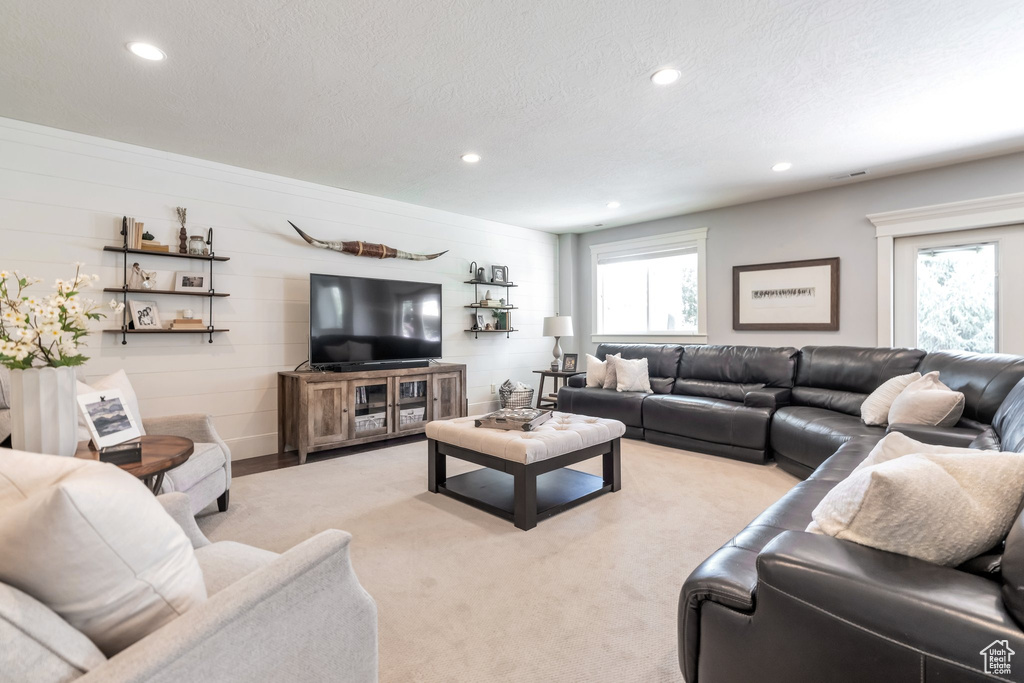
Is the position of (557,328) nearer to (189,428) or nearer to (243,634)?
(189,428)

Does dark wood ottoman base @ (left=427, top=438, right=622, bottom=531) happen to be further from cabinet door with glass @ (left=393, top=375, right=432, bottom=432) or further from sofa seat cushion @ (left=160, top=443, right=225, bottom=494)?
cabinet door with glass @ (left=393, top=375, right=432, bottom=432)

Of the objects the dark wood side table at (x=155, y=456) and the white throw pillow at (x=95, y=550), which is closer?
the white throw pillow at (x=95, y=550)

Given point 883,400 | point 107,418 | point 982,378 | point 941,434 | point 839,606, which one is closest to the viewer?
point 839,606

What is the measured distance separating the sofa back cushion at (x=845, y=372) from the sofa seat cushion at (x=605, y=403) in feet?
4.44

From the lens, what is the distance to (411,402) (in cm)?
474

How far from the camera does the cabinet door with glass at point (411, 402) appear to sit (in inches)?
181

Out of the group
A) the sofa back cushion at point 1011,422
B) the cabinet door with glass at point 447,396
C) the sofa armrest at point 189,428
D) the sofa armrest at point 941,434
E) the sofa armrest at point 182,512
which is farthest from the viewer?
the cabinet door with glass at point 447,396

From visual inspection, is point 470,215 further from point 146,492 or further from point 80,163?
point 146,492

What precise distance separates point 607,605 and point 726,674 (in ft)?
2.44

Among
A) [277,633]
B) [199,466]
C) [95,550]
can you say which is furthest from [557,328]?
[95,550]

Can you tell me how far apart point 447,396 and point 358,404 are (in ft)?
3.17

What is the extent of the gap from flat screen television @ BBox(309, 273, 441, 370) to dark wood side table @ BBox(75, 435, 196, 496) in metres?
2.00

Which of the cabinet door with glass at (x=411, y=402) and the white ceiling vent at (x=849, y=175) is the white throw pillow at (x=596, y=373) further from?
the white ceiling vent at (x=849, y=175)

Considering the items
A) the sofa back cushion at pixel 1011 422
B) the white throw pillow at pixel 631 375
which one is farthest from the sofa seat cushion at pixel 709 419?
the sofa back cushion at pixel 1011 422
